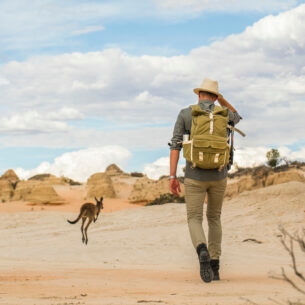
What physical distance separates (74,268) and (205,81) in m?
3.17

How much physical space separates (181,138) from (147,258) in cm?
368

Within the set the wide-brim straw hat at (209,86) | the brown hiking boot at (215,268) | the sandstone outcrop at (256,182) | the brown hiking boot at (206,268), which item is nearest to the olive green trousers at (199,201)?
the brown hiking boot at (206,268)

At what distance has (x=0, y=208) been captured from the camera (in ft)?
93.0

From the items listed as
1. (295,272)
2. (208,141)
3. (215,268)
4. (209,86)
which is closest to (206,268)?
(215,268)

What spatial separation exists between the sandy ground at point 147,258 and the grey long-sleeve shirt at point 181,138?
116 cm

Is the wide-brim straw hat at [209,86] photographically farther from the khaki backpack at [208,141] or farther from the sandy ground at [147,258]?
the sandy ground at [147,258]

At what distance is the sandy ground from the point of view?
591 centimetres

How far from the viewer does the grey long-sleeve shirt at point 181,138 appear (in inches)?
293

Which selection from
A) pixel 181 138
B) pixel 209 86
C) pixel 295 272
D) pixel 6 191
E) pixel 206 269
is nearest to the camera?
pixel 295 272

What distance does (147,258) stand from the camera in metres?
10.8

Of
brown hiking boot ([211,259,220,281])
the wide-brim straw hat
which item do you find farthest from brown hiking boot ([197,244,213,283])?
the wide-brim straw hat

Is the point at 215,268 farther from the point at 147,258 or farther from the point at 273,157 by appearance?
the point at 273,157

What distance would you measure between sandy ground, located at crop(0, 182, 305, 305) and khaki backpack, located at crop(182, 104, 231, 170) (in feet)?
4.32

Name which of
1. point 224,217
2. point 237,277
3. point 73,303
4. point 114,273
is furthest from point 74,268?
point 224,217
